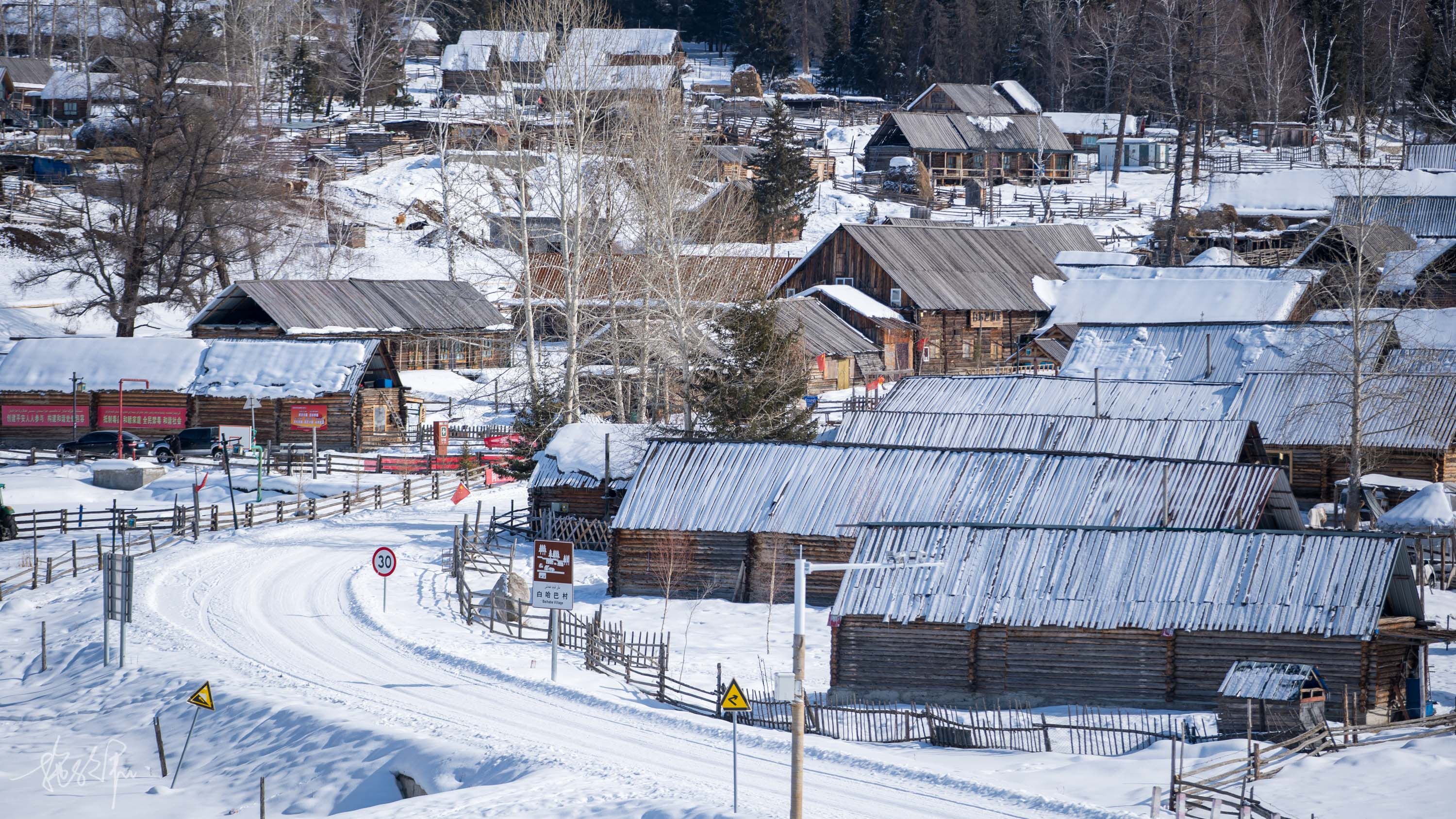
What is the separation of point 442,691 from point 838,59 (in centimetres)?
11140

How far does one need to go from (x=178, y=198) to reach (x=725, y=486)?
39368 millimetres

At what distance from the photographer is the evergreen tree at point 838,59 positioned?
432 feet

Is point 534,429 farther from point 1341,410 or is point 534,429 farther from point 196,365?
point 1341,410

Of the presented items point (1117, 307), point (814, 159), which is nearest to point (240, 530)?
point (1117, 307)

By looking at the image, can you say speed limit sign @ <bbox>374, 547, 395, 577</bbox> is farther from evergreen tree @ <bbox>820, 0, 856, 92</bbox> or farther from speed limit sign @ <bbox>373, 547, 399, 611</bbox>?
evergreen tree @ <bbox>820, 0, 856, 92</bbox>

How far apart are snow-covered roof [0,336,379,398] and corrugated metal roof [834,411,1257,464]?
20.4 m

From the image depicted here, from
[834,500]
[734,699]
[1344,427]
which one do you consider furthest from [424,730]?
[1344,427]

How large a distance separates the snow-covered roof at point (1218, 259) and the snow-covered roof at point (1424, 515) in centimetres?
3835

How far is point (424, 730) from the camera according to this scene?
2491cm

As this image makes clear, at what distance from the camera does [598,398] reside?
2074 inches

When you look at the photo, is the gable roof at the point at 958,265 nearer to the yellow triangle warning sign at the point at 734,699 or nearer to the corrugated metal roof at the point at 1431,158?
the corrugated metal roof at the point at 1431,158

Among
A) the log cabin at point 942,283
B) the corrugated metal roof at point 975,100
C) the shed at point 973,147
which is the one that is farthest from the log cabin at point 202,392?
the corrugated metal roof at point 975,100

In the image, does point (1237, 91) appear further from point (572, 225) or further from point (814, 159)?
point (572, 225)

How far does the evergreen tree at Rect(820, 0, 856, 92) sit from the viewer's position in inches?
5182
